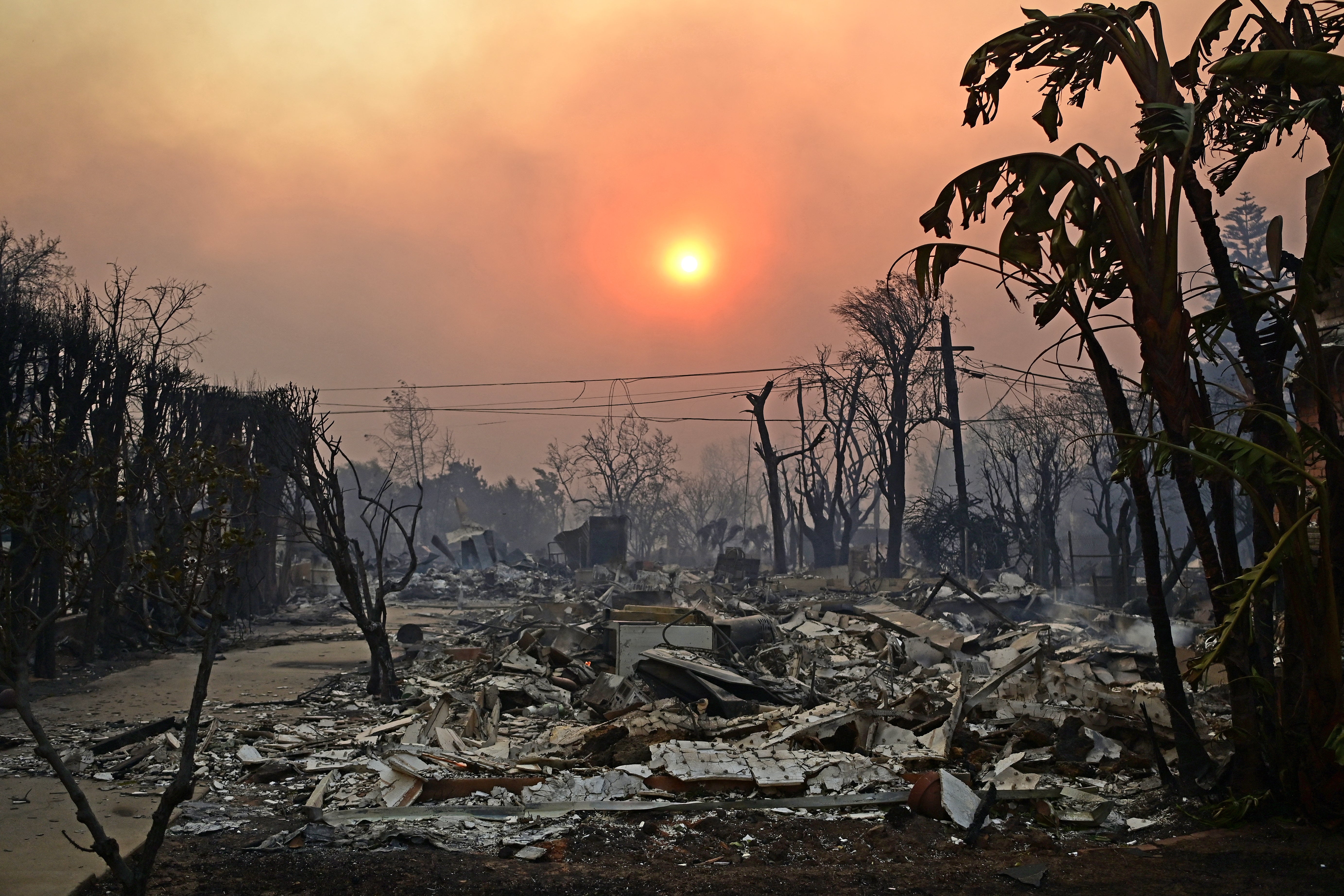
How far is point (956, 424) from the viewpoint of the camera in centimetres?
2562

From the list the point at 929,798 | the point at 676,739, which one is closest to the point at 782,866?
the point at 929,798

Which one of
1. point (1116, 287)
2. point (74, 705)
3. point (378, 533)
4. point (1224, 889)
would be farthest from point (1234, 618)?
point (378, 533)

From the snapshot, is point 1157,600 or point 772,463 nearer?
point 1157,600

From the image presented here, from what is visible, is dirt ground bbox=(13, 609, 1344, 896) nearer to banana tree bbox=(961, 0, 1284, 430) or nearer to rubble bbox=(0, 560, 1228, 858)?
rubble bbox=(0, 560, 1228, 858)

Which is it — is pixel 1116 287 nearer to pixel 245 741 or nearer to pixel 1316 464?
pixel 1316 464

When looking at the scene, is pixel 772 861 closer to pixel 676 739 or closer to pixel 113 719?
pixel 676 739

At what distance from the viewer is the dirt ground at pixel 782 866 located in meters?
4.60

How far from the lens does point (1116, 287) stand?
625cm

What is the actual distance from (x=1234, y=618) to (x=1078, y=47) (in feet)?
13.5

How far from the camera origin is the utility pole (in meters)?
26.2

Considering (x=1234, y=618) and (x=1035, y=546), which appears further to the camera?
(x=1035, y=546)

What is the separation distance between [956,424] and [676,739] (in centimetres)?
1981

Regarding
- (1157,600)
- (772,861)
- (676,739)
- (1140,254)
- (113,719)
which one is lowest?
(772,861)

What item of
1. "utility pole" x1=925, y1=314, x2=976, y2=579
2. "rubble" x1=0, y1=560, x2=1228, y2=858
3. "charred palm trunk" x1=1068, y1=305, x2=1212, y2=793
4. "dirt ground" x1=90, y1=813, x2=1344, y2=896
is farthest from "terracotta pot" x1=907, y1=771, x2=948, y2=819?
"utility pole" x1=925, y1=314, x2=976, y2=579
